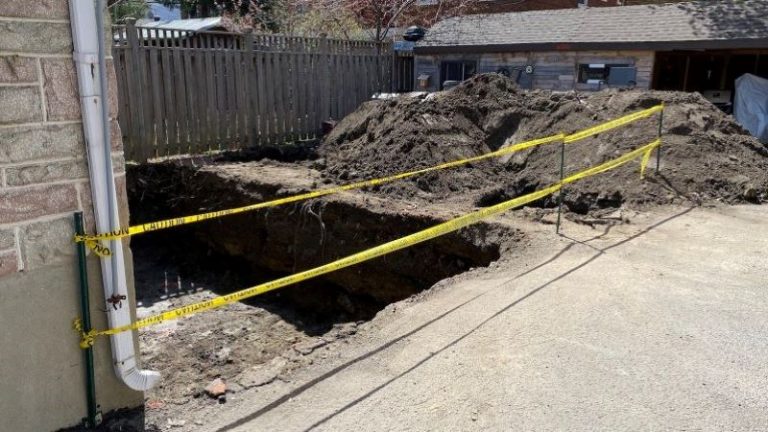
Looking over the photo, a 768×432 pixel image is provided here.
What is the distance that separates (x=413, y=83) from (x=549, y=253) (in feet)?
43.9

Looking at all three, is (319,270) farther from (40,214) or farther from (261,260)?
(261,260)

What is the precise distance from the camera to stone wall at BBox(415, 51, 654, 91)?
15.6 meters

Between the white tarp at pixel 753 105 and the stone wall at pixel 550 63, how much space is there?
219 cm

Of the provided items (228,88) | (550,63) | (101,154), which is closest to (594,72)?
(550,63)

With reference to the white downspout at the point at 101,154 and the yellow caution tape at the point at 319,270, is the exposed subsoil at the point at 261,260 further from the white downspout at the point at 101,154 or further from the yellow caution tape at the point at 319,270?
the white downspout at the point at 101,154

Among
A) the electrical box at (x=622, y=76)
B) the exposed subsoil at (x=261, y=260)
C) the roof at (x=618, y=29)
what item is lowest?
the exposed subsoil at (x=261, y=260)

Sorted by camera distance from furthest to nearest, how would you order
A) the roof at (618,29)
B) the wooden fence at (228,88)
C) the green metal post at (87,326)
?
the roof at (618,29), the wooden fence at (228,88), the green metal post at (87,326)

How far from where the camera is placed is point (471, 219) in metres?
6.29

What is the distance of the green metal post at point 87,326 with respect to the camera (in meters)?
3.50

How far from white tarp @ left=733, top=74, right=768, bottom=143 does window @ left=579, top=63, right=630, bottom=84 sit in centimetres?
287

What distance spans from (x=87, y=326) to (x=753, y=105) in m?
14.6

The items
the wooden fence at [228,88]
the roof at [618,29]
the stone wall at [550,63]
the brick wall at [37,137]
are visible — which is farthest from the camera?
the stone wall at [550,63]

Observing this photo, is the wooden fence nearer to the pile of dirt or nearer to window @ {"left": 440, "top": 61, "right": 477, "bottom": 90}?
the pile of dirt

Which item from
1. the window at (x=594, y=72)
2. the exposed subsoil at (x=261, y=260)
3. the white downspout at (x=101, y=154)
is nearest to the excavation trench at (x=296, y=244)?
the exposed subsoil at (x=261, y=260)
